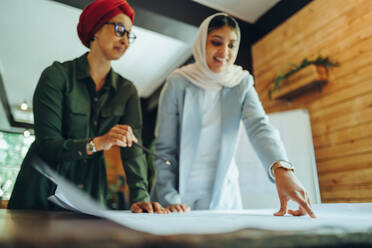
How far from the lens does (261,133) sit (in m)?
0.93

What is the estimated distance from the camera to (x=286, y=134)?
5.80 feet

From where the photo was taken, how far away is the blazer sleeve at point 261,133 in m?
0.82

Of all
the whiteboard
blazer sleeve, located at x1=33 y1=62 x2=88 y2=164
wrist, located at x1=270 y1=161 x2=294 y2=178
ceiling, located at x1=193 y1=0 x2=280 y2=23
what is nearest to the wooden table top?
wrist, located at x1=270 y1=161 x2=294 y2=178

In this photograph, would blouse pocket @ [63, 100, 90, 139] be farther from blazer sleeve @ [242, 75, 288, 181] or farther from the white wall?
blazer sleeve @ [242, 75, 288, 181]

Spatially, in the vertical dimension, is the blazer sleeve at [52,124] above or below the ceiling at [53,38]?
below

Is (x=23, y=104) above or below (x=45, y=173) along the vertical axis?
above

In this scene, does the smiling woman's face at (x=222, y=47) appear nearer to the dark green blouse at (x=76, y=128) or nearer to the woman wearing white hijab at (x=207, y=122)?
the woman wearing white hijab at (x=207, y=122)

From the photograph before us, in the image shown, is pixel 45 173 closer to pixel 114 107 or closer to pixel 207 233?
pixel 114 107

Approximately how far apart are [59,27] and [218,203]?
0.99 meters

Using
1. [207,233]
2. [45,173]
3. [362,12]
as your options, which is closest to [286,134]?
[362,12]

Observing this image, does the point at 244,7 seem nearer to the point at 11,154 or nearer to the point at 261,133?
the point at 261,133

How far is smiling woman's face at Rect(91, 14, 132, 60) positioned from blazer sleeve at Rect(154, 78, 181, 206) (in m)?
0.25

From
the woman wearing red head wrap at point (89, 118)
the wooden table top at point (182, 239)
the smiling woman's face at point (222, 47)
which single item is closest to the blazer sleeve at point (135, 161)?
the woman wearing red head wrap at point (89, 118)

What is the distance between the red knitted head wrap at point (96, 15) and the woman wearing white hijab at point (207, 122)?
339mm
